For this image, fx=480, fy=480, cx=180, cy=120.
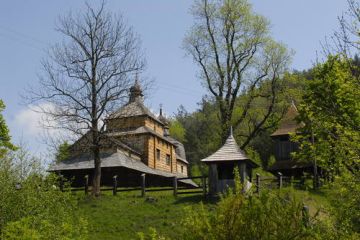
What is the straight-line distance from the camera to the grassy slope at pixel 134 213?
21734 mm

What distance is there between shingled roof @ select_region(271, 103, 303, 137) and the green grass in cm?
1682

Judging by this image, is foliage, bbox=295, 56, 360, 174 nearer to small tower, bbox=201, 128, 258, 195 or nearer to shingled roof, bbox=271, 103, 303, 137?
small tower, bbox=201, 128, 258, 195

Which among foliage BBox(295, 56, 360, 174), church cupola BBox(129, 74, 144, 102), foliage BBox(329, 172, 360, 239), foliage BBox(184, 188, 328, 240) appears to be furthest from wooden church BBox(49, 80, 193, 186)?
foliage BBox(184, 188, 328, 240)

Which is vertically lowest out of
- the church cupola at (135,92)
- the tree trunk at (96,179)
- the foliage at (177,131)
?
the tree trunk at (96,179)

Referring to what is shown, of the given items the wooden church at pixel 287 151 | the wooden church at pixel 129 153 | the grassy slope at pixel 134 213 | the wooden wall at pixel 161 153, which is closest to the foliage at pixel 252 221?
the grassy slope at pixel 134 213

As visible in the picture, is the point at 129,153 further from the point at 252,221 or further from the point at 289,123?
the point at 252,221

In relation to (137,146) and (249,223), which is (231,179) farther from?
(249,223)

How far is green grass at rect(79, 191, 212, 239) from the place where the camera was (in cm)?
2167

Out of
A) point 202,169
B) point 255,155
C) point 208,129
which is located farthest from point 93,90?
point 208,129

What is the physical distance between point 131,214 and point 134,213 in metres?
0.28

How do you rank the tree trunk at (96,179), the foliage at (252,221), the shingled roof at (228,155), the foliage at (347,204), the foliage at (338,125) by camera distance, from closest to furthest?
the foliage at (252,221) → the foliage at (347,204) → the foliage at (338,125) → the shingled roof at (228,155) → the tree trunk at (96,179)

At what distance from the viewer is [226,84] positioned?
136 feet

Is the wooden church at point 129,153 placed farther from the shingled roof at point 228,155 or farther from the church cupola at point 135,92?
the shingled roof at point 228,155

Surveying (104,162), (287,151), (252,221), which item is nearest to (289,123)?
(287,151)
